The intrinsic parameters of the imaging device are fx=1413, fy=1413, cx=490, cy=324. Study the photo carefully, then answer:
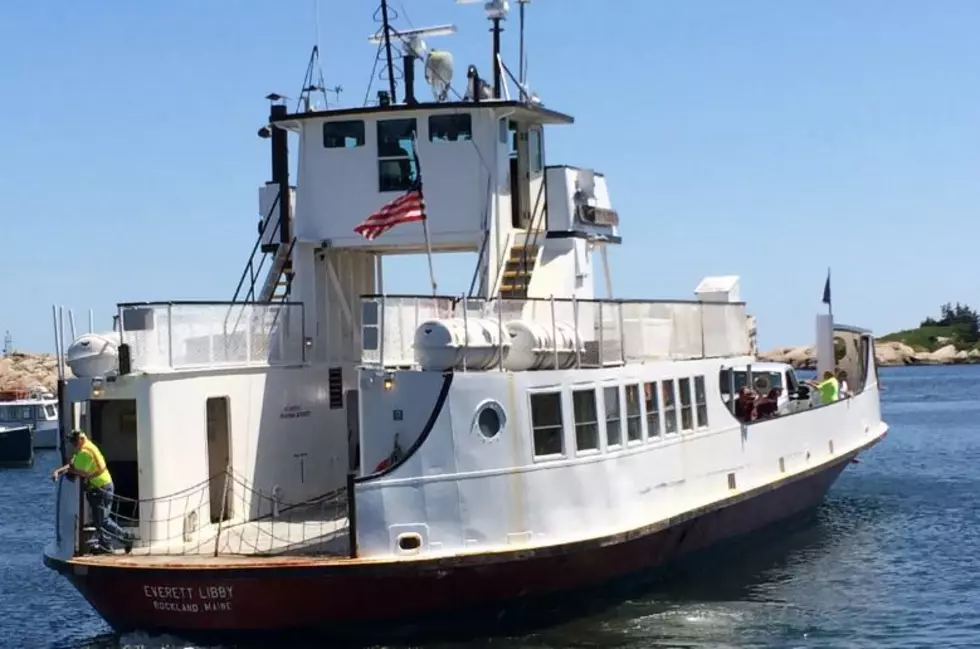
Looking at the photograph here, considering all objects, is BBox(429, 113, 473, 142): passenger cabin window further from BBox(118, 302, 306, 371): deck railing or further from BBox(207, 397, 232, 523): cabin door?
BBox(207, 397, 232, 523): cabin door

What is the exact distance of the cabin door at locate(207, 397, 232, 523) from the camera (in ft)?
54.9

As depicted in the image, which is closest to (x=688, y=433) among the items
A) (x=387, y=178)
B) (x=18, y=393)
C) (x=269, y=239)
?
(x=387, y=178)

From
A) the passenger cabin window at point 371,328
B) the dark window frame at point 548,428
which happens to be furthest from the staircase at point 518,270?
the passenger cabin window at point 371,328

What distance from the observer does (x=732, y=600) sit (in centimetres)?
1800

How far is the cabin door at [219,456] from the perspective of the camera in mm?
16719

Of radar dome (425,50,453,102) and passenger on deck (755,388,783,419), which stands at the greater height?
radar dome (425,50,453,102)

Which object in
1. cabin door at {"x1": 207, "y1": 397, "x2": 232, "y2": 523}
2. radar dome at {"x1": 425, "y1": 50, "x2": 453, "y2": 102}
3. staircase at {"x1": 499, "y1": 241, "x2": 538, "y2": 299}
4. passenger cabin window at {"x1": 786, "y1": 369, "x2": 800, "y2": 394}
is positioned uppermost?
radar dome at {"x1": 425, "y1": 50, "x2": 453, "y2": 102}

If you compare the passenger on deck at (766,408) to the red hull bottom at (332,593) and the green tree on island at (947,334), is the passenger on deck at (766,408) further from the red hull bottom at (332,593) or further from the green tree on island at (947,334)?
the green tree on island at (947,334)

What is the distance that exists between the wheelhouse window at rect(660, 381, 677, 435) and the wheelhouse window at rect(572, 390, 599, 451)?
2.01m

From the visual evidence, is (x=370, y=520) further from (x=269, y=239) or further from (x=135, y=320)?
(x=269, y=239)

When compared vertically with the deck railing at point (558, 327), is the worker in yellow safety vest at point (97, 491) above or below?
below

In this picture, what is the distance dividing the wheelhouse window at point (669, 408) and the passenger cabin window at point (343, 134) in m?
5.25

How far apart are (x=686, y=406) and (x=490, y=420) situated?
4626mm

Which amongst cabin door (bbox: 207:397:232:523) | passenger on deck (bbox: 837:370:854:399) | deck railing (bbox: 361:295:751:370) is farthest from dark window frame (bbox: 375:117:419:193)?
passenger on deck (bbox: 837:370:854:399)
